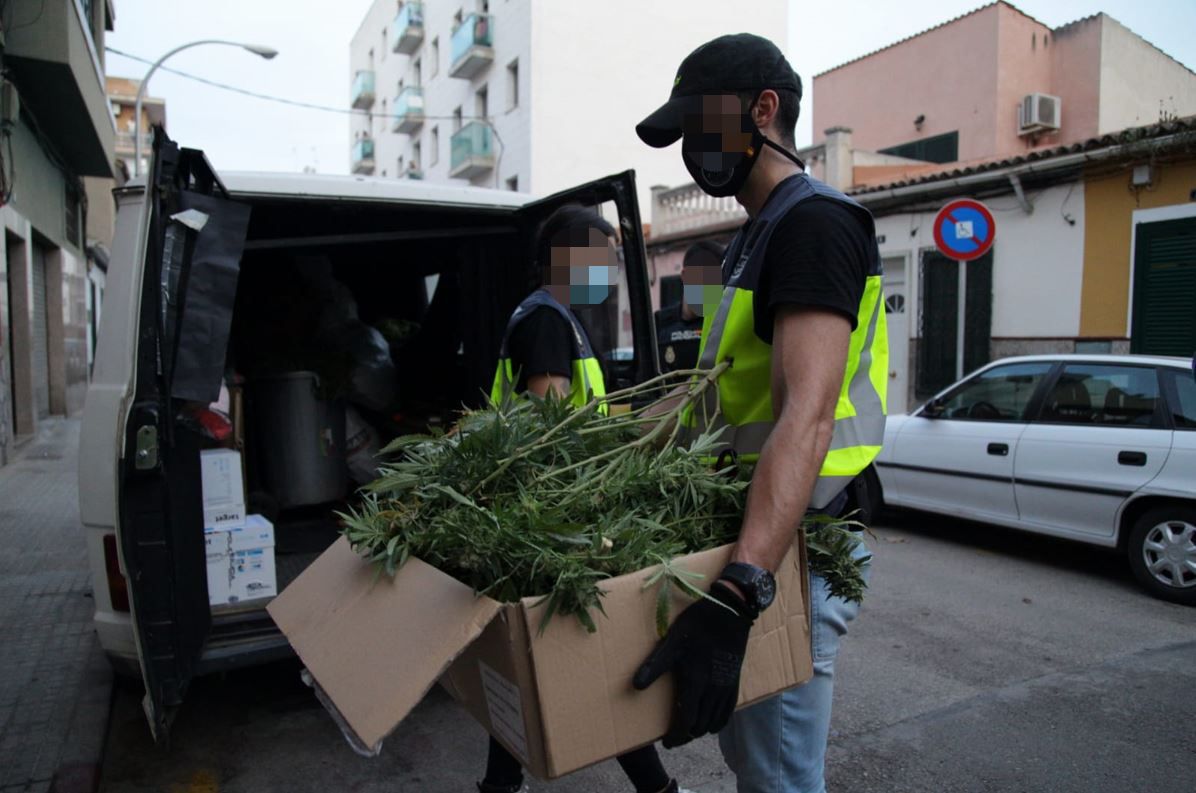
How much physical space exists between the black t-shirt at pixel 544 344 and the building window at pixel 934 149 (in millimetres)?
→ 20892

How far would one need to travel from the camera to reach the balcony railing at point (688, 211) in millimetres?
17062

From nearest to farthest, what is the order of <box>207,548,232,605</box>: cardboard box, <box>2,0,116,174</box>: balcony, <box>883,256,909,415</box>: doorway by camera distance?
1. <box>207,548,232,605</box>: cardboard box
2. <box>2,0,116,174</box>: balcony
3. <box>883,256,909,415</box>: doorway

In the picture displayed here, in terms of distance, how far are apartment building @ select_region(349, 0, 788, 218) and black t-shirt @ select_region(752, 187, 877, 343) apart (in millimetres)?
25157

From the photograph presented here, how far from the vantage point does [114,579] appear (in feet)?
10.4

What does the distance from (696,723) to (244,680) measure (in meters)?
3.41

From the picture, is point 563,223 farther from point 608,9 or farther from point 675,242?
point 608,9

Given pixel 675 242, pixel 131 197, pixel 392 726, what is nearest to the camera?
pixel 392 726

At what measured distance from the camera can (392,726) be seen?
1336mm

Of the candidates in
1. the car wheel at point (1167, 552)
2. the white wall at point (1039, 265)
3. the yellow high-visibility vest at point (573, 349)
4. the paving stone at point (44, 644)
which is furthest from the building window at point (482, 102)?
the yellow high-visibility vest at point (573, 349)

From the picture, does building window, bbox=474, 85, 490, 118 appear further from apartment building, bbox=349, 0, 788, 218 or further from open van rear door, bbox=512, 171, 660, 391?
open van rear door, bbox=512, 171, 660, 391

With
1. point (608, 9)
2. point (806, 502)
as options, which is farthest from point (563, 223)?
point (608, 9)

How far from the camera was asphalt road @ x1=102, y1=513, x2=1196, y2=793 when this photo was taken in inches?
127

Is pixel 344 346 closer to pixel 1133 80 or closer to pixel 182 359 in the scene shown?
pixel 182 359

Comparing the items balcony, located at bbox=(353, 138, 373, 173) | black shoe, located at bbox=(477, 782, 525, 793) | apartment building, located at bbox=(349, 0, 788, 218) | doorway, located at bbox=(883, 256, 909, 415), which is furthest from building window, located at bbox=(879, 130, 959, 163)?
balcony, located at bbox=(353, 138, 373, 173)
